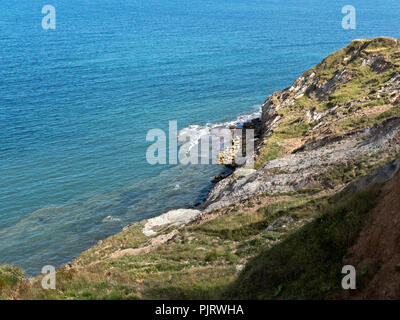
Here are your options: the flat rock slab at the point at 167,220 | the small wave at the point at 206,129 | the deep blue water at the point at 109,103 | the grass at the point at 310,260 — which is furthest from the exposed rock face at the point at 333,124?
the grass at the point at 310,260

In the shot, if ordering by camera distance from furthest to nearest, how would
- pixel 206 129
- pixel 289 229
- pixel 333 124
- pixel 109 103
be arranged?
pixel 109 103 < pixel 206 129 < pixel 333 124 < pixel 289 229

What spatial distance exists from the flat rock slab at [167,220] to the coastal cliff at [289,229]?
0.72 ft

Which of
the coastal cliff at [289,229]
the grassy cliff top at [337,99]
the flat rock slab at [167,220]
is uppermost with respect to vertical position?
the grassy cliff top at [337,99]

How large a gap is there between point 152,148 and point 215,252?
147 ft

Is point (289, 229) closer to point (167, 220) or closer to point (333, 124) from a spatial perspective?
point (167, 220)

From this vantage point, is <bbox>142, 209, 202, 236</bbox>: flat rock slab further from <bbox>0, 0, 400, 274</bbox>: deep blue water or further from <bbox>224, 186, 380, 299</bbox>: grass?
<bbox>224, 186, 380, 299</bbox>: grass

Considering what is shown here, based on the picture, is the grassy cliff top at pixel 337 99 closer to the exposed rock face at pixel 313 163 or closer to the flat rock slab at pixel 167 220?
the exposed rock face at pixel 313 163

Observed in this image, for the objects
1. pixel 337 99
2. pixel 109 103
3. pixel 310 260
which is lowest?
pixel 310 260

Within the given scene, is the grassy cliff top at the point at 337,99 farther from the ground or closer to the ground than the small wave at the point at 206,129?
farther from the ground

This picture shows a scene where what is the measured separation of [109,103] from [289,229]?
2655 inches

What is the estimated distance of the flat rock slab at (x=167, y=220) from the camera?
38.7 meters

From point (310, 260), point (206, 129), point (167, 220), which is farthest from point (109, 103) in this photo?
point (310, 260)

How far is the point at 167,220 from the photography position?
41.2 m

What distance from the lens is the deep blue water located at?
46.9 m
